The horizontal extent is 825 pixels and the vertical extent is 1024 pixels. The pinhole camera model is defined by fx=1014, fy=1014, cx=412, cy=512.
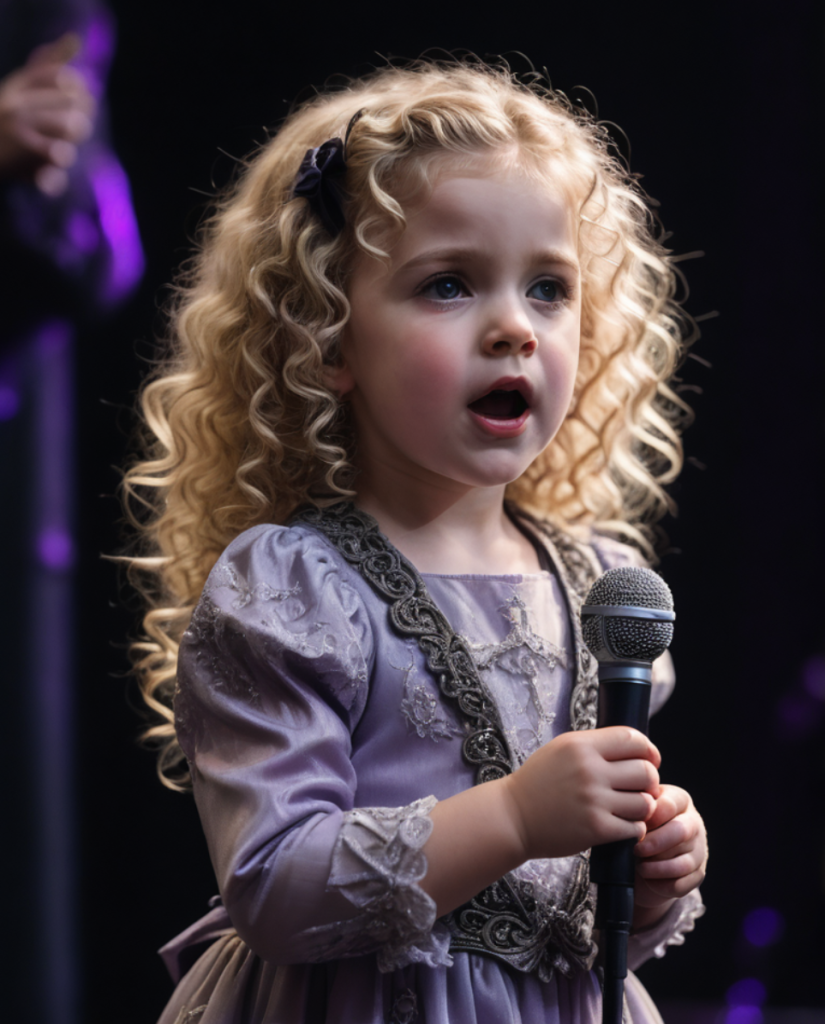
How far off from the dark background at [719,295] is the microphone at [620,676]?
904mm

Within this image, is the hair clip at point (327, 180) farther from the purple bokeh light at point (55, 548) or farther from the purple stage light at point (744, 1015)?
the purple stage light at point (744, 1015)

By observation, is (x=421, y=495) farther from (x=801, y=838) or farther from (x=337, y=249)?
(x=801, y=838)

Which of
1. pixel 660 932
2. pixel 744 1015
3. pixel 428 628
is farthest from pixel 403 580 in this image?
pixel 744 1015

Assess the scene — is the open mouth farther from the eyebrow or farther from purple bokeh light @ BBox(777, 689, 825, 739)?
purple bokeh light @ BBox(777, 689, 825, 739)

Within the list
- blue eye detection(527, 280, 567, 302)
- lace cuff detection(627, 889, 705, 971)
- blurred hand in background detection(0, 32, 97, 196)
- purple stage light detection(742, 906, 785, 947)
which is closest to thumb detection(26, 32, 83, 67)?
blurred hand in background detection(0, 32, 97, 196)

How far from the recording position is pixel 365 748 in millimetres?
763

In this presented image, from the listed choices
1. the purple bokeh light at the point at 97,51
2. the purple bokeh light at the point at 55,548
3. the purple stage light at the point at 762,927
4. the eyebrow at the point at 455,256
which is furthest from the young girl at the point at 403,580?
the purple stage light at the point at 762,927

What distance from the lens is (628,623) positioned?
68cm

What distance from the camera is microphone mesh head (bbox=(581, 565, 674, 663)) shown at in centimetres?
68

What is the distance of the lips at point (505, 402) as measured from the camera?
804 mm

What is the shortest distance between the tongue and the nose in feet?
0.13

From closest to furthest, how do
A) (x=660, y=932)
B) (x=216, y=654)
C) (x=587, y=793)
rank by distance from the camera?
(x=587, y=793) < (x=216, y=654) < (x=660, y=932)

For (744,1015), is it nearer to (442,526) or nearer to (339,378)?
(442,526)

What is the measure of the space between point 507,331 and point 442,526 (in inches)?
7.6
